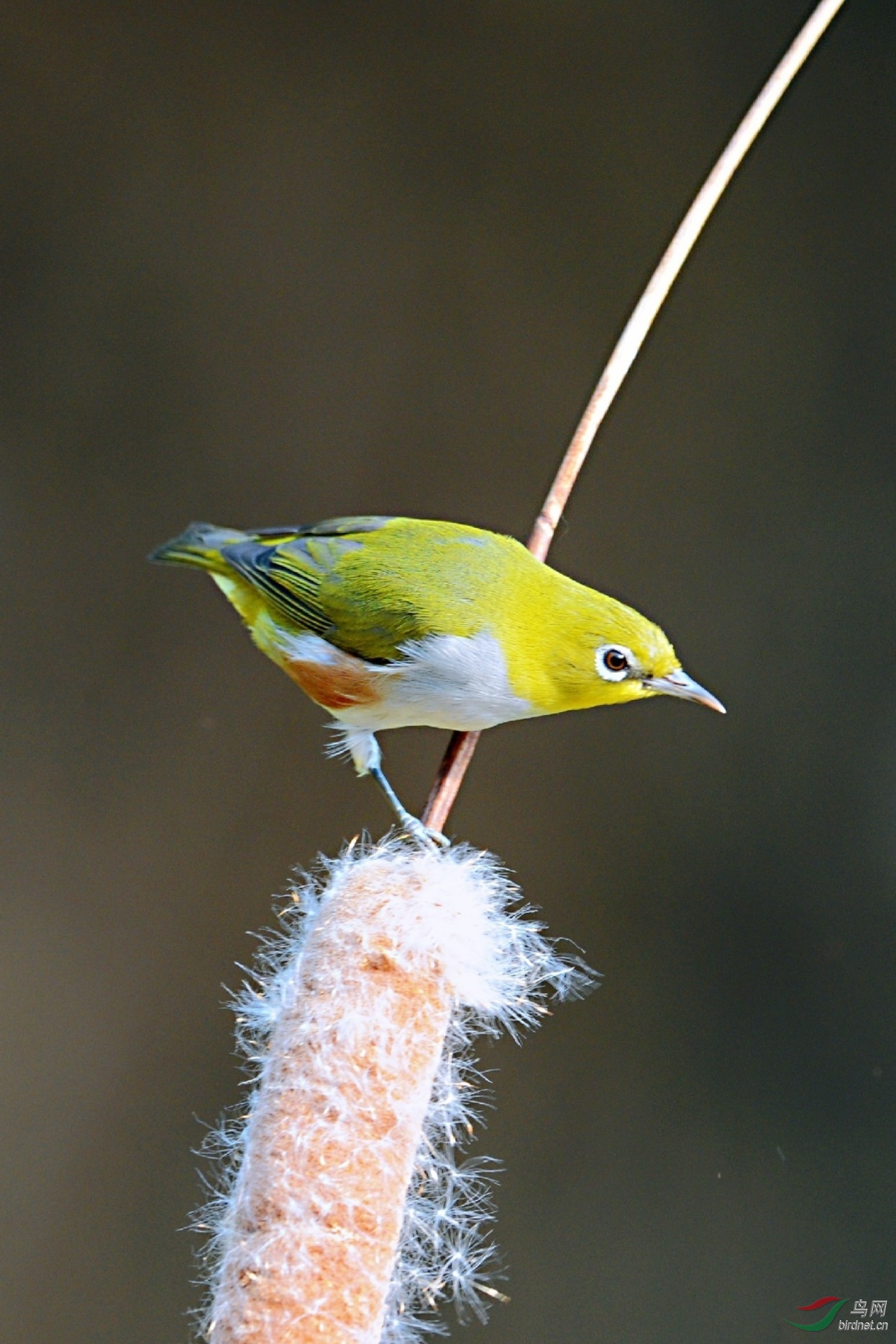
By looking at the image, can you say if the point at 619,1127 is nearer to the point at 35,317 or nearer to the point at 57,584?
the point at 57,584

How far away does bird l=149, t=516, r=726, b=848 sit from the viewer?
0.67m

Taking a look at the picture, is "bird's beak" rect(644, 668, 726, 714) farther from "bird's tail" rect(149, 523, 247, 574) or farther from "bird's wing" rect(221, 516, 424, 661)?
"bird's tail" rect(149, 523, 247, 574)

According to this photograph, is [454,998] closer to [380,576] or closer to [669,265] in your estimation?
[380,576]

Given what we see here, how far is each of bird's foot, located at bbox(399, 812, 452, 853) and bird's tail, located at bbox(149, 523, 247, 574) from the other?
28 cm

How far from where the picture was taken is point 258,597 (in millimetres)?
869

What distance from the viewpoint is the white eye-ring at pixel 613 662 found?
0.66 meters

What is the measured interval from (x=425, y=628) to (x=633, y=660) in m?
0.14

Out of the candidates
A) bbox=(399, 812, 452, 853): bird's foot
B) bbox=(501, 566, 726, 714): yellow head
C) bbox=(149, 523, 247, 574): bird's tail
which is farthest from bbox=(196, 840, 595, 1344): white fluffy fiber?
bbox=(149, 523, 247, 574): bird's tail

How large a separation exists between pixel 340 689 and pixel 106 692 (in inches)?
42.4

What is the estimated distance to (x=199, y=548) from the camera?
2.87 feet

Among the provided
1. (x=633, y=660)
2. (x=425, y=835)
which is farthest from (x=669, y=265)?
(x=425, y=835)

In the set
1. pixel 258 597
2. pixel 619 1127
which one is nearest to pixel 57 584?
pixel 258 597

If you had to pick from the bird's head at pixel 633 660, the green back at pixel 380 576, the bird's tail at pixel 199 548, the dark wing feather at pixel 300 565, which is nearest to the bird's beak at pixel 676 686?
the bird's head at pixel 633 660

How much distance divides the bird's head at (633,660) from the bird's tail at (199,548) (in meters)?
0.33
